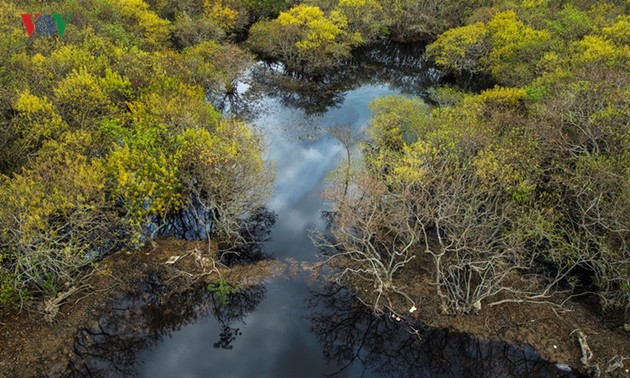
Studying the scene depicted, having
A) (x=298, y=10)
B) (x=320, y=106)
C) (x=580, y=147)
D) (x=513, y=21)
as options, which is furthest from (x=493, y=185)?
(x=298, y=10)

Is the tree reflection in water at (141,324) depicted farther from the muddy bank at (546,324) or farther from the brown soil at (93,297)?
the muddy bank at (546,324)

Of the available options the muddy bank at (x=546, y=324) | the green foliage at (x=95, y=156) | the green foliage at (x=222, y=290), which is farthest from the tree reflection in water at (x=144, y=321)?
the muddy bank at (x=546, y=324)

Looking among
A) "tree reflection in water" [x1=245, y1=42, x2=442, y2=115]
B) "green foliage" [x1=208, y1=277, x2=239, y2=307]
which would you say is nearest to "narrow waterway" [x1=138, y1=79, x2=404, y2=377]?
"green foliage" [x1=208, y1=277, x2=239, y2=307]

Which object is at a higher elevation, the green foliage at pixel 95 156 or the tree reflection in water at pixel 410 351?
the green foliage at pixel 95 156

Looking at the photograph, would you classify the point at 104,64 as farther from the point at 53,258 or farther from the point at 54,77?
the point at 53,258

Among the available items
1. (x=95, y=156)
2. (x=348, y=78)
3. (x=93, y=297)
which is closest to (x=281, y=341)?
(x=93, y=297)

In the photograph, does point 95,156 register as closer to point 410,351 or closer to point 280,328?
point 280,328
